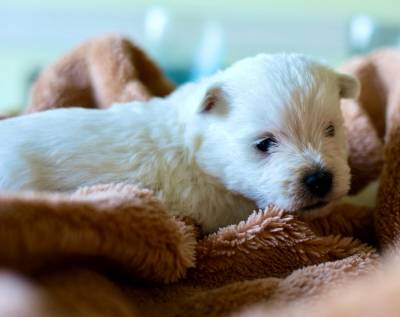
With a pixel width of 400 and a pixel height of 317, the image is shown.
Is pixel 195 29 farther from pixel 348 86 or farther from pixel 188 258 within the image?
pixel 188 258

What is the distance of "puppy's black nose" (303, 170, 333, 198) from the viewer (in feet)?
3.89

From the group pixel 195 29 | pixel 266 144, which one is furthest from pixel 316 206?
pixel 195 29

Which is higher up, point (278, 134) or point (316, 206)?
point (278, 134)

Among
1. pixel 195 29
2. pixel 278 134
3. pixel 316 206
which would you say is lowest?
pixel 195 29

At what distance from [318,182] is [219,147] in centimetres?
23

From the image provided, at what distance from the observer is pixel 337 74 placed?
1.38 metres

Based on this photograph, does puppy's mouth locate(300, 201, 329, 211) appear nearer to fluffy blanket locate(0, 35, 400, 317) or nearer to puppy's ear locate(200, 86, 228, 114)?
fluffy blanket locate(0, 35, 400, 317)

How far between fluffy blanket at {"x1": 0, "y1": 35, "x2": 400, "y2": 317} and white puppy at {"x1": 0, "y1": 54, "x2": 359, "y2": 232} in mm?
85

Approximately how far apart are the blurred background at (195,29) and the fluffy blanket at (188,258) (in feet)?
5.97

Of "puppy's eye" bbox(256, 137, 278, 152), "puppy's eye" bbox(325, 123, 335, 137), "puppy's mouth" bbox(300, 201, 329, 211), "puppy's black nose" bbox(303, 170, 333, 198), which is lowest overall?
"puppy's mouth" bbox(300, 201, 329, 211)

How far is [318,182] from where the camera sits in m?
1.19

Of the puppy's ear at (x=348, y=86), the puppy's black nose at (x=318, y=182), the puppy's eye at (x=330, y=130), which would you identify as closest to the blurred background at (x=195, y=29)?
the puppy's ear at (x=348, y=86)

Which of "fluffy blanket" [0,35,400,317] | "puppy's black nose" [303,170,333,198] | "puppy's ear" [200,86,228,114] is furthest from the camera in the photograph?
"puppy's ear" [200,86,228,114]

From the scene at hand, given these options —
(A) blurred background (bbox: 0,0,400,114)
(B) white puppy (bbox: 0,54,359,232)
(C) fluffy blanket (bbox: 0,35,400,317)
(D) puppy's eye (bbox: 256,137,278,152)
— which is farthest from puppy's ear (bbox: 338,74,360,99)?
(A) blurred background (bbox: 0,0,400,114)
